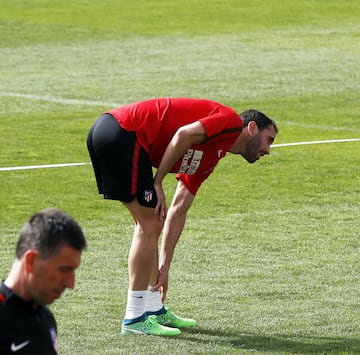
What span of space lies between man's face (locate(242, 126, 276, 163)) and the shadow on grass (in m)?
1.19

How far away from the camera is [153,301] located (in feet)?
27.4

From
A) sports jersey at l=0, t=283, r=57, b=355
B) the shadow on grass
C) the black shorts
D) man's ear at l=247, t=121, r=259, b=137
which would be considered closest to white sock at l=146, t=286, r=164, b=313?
the shadow on grass

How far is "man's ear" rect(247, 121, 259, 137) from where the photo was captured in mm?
7992

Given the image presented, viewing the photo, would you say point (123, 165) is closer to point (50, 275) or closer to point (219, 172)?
point (50, 275)

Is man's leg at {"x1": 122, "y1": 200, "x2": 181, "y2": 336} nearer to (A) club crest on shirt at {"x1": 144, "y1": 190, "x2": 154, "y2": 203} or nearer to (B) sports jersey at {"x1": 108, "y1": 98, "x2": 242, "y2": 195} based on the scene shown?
(A) club crest on shirt at {"x1": 144, "y1": 190, "x2": 154, "y2": 203}

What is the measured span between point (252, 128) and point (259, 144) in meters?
0.12

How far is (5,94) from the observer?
20.0 meters

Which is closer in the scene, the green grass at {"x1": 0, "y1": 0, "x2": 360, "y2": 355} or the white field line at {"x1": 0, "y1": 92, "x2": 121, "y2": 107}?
the green grass at {"x1": 0, "y1": 0, "x2": 360, "y2": 355}

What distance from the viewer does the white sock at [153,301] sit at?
8.34 m

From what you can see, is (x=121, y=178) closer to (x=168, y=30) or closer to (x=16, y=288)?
(x=16, y=288)

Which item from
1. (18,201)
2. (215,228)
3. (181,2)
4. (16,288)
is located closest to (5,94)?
(18,201)

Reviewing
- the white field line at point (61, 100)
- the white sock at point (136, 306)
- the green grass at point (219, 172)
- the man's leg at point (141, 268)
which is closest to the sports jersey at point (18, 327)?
the green grass at point (219, 172)

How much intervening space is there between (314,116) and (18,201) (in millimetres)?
6623

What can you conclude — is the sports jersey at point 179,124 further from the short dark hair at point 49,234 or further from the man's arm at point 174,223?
the short dark hair at point 49,234
